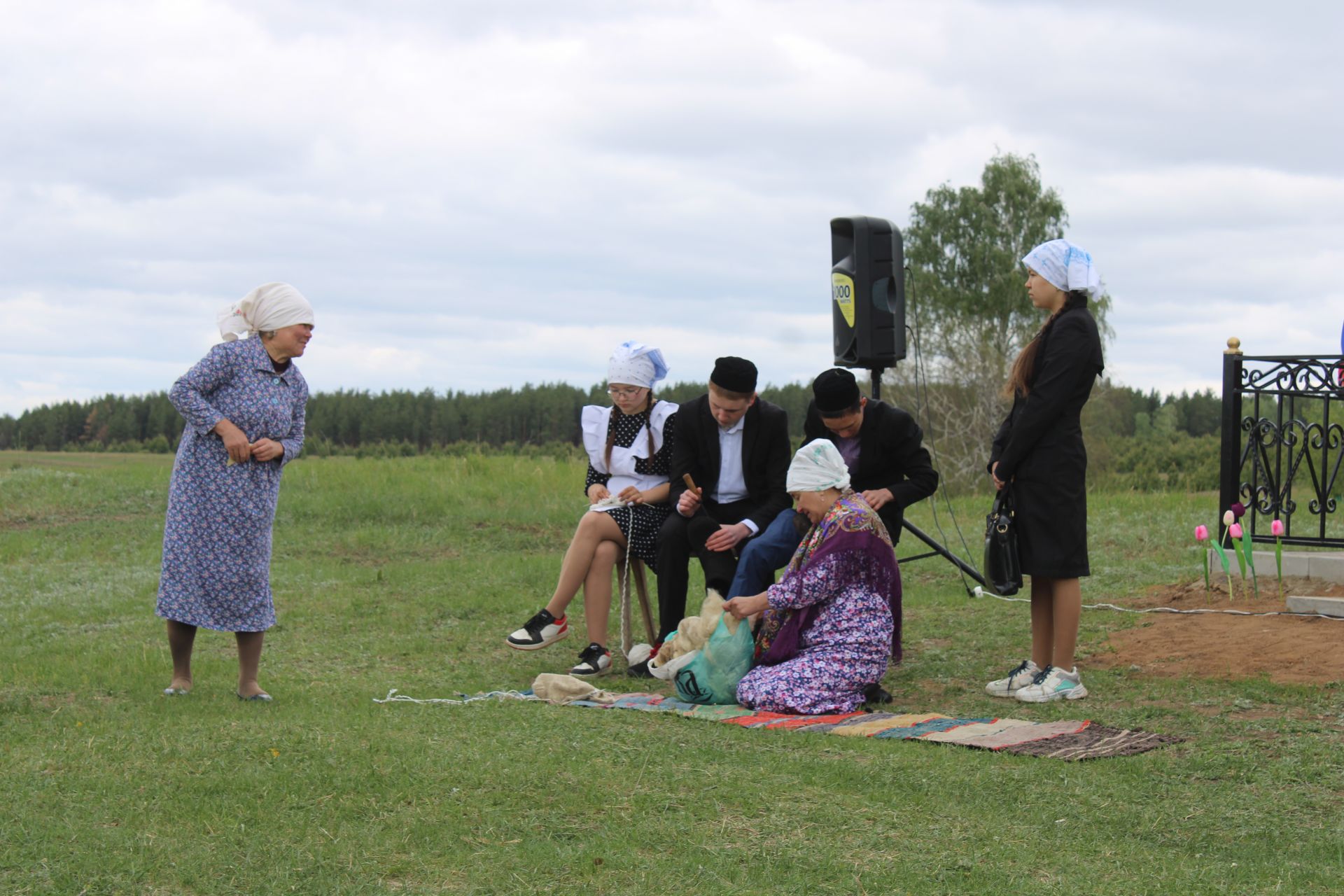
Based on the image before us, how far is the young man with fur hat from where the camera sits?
5.94 m

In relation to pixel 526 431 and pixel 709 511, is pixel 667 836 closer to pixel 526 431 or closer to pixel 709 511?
pixel 709 511

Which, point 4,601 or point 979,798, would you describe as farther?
point 4,601

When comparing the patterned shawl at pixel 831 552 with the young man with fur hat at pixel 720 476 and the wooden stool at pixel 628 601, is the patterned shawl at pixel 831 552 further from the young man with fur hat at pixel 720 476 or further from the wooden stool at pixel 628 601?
the wooden stool at pixel 628 601

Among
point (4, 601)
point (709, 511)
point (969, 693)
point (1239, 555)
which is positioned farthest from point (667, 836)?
point (4, 601)

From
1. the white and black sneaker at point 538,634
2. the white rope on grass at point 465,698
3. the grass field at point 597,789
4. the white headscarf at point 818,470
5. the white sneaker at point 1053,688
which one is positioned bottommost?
the white rope on grass at point 465,698

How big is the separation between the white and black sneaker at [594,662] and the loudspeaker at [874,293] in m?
2.61

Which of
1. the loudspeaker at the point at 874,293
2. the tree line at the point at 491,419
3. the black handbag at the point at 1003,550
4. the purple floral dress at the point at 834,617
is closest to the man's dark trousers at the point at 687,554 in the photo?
the purple floral dress at the point at 834,617

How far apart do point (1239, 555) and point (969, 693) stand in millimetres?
2567

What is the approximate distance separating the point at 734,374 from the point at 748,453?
0.41 metres

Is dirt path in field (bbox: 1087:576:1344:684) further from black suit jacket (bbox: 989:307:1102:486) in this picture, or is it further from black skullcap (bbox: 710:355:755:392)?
black skullcap (bbox: 710:355:755:392)

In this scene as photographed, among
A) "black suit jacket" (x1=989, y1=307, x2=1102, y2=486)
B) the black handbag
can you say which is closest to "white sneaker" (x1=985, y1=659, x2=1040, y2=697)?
the black handbag

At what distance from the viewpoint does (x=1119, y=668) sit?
579 cm

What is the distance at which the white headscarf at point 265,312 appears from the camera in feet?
16.8

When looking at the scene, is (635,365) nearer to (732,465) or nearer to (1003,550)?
(732,465)
